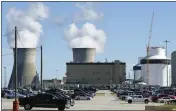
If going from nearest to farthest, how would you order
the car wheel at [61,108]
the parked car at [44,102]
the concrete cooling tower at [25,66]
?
the parked car at [44,102]
the car wheel at [61,108]
the concrete cooling tower at [25,66]

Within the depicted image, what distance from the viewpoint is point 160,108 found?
34500 millimetres

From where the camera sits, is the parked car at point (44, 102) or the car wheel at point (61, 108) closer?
the parked car at point (44, 102)

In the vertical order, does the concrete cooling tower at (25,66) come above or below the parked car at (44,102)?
above

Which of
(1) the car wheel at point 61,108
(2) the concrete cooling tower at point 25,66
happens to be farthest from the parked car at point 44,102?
(2) the concrete cooling tower at point 25,66

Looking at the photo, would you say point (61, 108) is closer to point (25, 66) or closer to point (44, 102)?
point (44, 102)

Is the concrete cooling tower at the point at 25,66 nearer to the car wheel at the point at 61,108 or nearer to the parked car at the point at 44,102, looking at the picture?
the parked car at the point at 44,102

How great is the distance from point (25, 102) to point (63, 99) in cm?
320

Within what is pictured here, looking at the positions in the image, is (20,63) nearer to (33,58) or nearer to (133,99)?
(33,58)

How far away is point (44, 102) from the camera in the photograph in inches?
1441

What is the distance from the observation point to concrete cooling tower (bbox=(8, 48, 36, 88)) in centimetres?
14657

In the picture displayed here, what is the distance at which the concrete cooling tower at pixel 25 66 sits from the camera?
14657cm

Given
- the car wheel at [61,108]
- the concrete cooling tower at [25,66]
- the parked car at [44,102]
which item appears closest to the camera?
the parked car at [44,102]

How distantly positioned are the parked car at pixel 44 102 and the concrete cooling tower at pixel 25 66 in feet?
321

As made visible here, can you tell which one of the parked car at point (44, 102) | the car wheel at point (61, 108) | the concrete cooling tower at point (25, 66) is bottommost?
the car wheel at point (61, 108)
